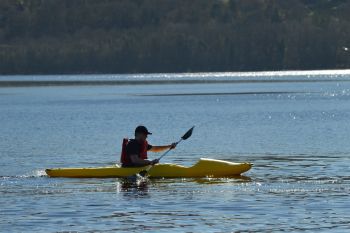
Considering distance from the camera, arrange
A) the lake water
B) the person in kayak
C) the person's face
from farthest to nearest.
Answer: the person in kayak < the person's face < the lake water

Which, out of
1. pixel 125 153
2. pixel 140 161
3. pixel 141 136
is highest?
pixel 141 136

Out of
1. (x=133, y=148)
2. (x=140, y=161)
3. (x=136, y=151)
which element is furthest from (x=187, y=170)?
(x=133, y=148)

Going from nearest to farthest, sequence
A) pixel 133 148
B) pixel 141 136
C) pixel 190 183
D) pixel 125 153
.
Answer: pixel 190 183
pixel 141 136
pixel 133 148
pixel 125 153

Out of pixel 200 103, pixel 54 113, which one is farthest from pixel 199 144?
pixel 200 103

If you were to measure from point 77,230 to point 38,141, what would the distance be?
34.7m

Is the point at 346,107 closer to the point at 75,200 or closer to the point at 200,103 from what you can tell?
the point at 200,103

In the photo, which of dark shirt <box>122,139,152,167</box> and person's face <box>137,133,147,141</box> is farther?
dark shirt <box>122,139,152,167</box>

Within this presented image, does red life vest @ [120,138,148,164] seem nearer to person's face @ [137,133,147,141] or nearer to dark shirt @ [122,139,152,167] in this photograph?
dark shirt @ [122,139,152,167]

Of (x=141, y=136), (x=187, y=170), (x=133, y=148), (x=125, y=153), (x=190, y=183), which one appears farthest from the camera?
(x=187, y=170)

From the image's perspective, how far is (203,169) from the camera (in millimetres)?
37000

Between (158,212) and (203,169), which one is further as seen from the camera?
(203,169)

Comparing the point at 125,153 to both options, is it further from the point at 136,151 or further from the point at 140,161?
the point at 140,161

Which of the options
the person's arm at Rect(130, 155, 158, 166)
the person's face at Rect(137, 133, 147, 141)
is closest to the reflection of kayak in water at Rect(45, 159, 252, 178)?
the person's arm at Rect(130, 155, 158, 166)

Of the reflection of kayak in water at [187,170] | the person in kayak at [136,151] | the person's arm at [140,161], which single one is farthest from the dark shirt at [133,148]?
the reflection of kayak in water at [187,170]
